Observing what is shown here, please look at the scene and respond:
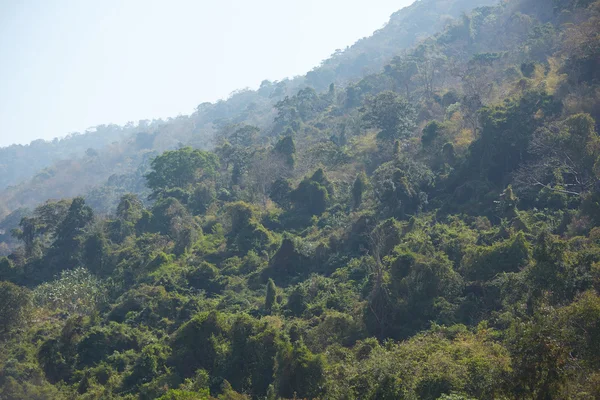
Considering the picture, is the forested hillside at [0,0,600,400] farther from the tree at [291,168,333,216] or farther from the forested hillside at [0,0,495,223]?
the forested hillside at [0,0,495,223]

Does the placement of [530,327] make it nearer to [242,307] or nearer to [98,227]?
[242,307]

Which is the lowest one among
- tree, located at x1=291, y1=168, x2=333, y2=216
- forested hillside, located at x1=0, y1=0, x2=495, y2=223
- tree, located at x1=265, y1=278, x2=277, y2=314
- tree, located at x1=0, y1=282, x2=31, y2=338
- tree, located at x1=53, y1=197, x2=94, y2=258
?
tree, located at x1=265, y1=278, x2=277, y2=314

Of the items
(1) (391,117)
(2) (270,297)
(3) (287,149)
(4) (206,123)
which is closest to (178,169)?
(3) (287,149)

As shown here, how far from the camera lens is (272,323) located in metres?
23.2

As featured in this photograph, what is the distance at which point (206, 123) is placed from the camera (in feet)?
374

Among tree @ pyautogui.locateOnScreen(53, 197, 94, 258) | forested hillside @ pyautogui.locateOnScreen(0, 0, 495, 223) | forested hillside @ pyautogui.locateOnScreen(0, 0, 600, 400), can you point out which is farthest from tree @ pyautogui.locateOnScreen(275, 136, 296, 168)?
→ forested hillside @ pyautogui.locateOnScreen(0, 0, 495, 223)

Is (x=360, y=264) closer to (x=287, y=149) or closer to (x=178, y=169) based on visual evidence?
(x=287, y=149)

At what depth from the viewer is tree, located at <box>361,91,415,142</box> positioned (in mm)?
41938

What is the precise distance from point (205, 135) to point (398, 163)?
6371 cm

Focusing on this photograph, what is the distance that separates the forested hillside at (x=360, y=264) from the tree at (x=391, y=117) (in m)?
0.18

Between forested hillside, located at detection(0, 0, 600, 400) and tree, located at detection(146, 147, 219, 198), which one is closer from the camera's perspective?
forested hillside, located at detection(0, 0, 600, 400)

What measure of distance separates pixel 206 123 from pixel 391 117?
76890mm

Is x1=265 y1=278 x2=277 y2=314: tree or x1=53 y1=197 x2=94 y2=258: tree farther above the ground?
x1=53 y1=197 x2=94 y2=258: tree

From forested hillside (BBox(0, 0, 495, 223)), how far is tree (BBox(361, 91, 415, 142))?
129ft
